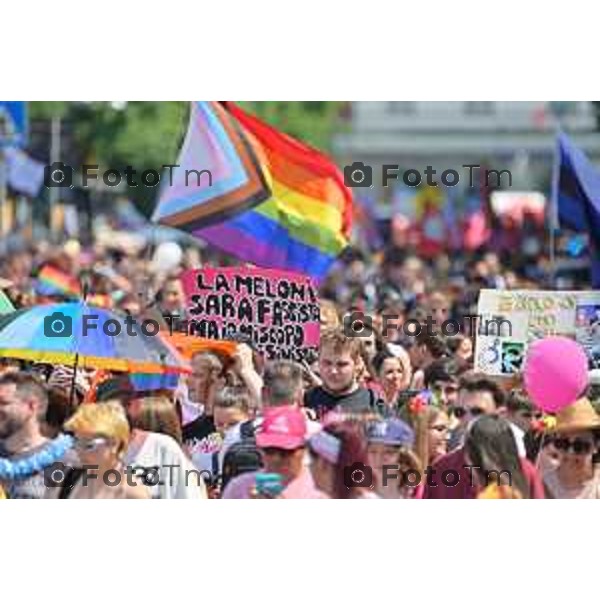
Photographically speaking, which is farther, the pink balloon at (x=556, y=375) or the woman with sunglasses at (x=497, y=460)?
the pink balloon at (x=556, y=375)

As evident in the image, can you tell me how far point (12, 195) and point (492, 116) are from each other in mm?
51416

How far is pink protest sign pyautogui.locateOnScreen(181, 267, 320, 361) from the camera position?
10781mm

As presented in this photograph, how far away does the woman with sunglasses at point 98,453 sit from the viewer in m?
9.41

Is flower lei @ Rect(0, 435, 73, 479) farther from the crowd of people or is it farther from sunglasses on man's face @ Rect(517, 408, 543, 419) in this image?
sunglasses on man's face @ Rect(517, 408, 543, 419)

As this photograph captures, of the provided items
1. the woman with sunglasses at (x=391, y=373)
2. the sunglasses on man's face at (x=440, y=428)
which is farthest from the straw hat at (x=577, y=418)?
the woman with sunglasses at (x=391, y=373)

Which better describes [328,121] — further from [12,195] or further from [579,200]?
[579,200]

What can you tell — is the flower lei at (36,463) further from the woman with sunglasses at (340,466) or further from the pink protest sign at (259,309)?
the pink protest sign at (259,309)

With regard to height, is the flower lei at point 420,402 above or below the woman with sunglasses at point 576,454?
above

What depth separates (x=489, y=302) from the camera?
35.8 ft

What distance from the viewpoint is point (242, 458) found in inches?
389

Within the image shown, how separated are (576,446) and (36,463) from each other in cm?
248

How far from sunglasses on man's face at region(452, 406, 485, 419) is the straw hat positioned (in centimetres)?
37

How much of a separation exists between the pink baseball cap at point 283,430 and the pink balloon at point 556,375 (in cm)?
119
